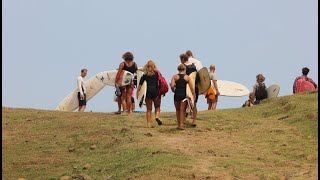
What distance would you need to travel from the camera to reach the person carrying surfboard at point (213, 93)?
2627cm

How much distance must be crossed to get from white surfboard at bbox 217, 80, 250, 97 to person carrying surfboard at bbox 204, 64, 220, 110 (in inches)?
21.6

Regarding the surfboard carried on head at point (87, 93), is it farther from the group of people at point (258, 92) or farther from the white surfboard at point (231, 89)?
the group of people at point (258, 92)

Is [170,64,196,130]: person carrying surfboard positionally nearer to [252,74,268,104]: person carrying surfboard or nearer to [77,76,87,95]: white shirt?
[252,74,268,104]: person carrying surfboard

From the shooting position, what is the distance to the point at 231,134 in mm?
19891

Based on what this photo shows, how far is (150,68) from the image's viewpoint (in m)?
20.3

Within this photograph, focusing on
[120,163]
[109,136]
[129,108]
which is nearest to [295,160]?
[120,163]

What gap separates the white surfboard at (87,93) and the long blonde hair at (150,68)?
7640 mm

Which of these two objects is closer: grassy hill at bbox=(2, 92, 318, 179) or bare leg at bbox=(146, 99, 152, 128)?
grassy hill at bbox=(2, 92, 318, 179)

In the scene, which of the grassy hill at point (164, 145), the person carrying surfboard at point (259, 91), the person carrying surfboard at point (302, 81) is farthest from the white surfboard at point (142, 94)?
the person carrying surfboard at point (302, 81)

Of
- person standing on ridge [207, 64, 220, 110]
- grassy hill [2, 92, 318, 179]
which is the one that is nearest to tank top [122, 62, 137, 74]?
grassy hill [2, 92, 318, 179]

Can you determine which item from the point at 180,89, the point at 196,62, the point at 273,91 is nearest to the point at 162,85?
the point at 180,89

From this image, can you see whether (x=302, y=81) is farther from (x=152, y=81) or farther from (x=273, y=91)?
(x=152, y=81)

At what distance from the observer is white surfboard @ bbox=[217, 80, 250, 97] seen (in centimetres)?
2742

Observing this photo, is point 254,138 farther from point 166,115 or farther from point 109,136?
point 166,115
